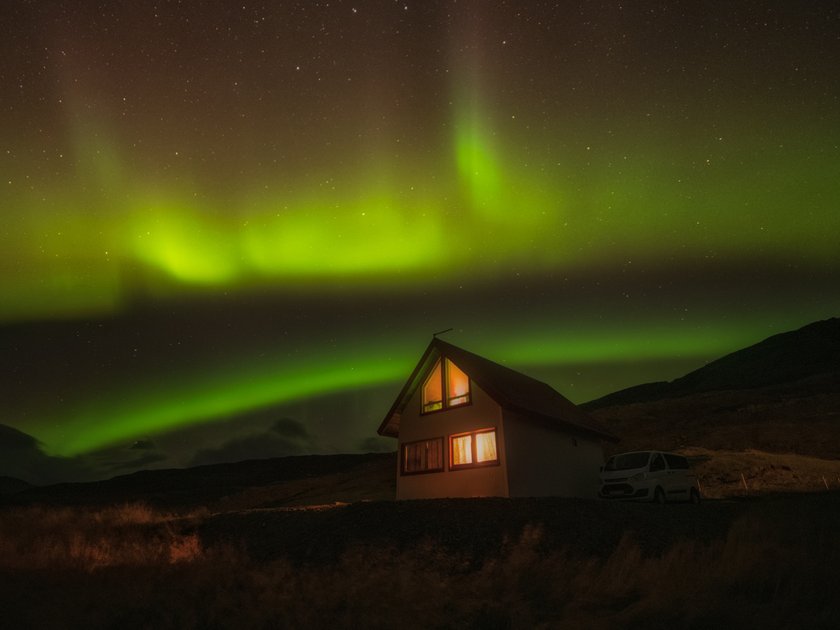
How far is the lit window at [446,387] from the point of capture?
23641mm

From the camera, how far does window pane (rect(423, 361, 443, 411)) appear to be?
81.4 feet

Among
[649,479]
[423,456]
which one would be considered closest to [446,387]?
[423,456]

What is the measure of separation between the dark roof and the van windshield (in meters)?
2.41

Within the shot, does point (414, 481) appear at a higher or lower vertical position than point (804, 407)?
lower

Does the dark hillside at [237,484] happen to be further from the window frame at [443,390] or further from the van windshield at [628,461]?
the van windshield at [628,461]

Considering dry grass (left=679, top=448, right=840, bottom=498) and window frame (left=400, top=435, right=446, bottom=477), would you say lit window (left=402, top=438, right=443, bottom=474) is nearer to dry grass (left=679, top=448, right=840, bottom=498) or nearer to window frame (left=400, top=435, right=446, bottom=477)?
window frame (left=400, top=435, right=446, bottom=477)

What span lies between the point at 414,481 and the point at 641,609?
17201 mm

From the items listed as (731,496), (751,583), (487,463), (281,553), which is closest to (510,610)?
(751,583)

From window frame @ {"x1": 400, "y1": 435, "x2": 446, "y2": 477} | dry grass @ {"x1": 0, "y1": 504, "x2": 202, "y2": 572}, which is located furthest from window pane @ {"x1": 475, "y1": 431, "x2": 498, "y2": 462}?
dry grass @ {"x1": 0, "y1": 504, "x2": 202, "y2": 572}

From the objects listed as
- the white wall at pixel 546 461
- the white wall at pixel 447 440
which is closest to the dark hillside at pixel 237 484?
the white wall at pixel 447 440

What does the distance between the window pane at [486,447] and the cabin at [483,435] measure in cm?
4

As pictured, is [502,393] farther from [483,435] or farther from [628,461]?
[628,461]

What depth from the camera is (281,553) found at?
16.7m

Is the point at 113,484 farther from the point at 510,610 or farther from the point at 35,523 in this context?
the point at 510,610
